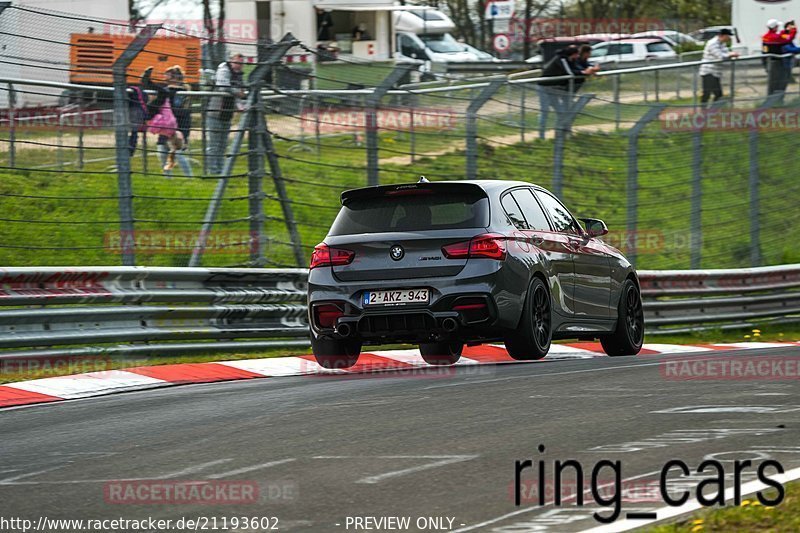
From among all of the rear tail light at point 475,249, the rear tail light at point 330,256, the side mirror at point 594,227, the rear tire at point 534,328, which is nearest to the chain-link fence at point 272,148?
the rear tail light at point 330,256

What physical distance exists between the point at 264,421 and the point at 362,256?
211 centimetres

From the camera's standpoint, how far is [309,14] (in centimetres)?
3694

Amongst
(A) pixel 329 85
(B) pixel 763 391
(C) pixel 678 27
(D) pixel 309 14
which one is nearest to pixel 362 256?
(B) pixel 763 391

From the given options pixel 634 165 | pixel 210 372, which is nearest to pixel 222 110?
pixel 210 372

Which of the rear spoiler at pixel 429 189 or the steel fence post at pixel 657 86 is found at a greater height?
the steel fence post at pixel 657 86

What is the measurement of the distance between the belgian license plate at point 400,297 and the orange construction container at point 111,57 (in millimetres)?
3904

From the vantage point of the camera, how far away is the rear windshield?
35.3 ft

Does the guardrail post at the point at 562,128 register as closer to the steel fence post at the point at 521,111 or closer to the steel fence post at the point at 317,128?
the steel fence post at the point at 521,111

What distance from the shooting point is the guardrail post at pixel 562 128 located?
1778 centimetres

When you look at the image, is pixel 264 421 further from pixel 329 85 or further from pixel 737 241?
pixel 737 241

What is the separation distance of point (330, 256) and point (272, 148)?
415cm

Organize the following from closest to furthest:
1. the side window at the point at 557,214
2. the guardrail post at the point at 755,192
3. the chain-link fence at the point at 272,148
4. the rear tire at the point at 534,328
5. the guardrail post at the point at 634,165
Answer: the rear tire at the point at 534,328, the side window at the point at 557,214, the chain-link fence at the point at 272,148, the guardrail post at the point at 634,165, the guardrail post at the point at 755,192

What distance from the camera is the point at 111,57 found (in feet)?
43.5

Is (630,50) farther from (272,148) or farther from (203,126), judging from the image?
(203,126)
